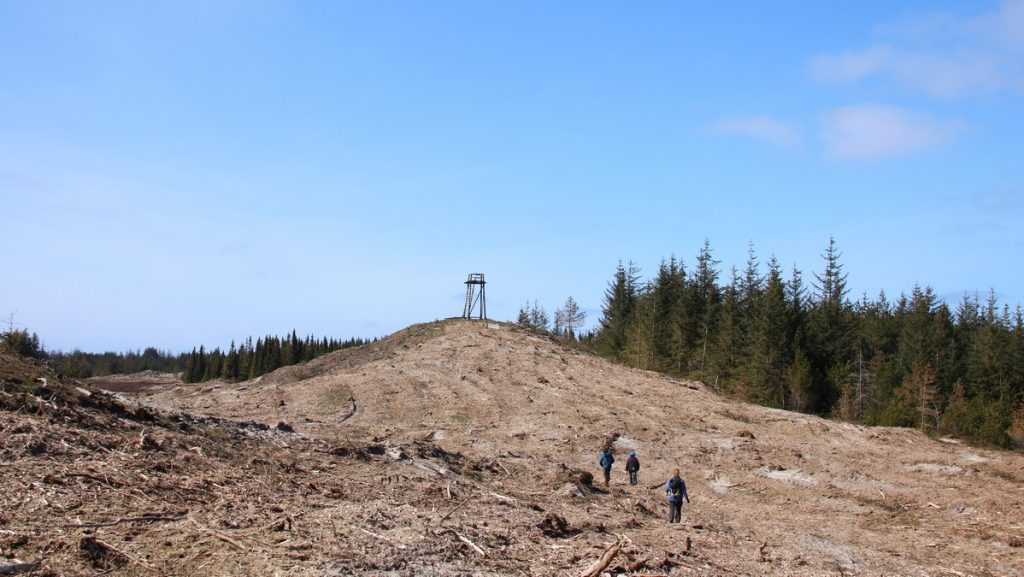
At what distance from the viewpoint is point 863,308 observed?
74562 millimetres

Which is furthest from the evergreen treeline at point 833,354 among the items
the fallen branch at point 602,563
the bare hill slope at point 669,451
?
the fallen branch at point 602,563

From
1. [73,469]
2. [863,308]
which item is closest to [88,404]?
[73,469]

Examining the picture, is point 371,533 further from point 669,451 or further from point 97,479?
point 669,451

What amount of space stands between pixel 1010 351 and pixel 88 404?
5632 cm

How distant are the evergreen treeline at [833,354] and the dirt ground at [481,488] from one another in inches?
676

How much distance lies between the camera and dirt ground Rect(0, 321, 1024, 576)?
8.91 metres

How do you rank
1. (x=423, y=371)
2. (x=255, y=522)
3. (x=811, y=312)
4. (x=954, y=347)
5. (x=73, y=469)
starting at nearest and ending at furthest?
1. (x=255, y=522)
2. (x=73, y=469)
3. (x=423, y=371)
4. (x=954, y=347)
5. (x=811, y=312)

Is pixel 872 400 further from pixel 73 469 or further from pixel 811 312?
pixel 73 469

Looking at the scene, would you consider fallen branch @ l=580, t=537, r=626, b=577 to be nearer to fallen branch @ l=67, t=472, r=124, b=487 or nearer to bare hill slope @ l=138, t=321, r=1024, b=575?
bare hill slope @ l=138, t=321, r=1024, b=575

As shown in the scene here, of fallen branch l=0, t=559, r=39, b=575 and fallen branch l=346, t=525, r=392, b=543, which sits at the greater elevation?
fallen branch l=0, t=559, r=39, b=575

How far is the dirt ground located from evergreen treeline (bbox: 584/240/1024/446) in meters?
17.2

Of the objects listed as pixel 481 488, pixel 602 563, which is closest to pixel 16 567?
pixel 602 563

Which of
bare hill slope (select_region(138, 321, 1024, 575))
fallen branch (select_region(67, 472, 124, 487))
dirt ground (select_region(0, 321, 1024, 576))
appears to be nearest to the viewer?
dirt ground (select_region(0, 321, 1024, 576))

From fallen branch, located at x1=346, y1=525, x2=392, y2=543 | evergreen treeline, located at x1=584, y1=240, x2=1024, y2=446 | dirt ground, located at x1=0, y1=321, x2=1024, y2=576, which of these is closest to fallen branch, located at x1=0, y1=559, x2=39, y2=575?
dirt ground, located at x1=0, y1=321, x2=1024, y2=576
